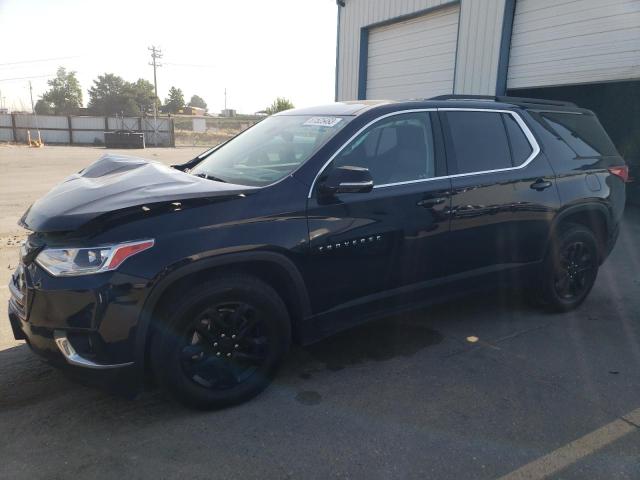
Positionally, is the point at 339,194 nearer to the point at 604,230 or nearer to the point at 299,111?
the point at 299,111

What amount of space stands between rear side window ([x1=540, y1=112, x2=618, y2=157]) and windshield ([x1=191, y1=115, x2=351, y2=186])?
2148mm

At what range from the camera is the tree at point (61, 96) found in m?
89.3

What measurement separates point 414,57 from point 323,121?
8.91m

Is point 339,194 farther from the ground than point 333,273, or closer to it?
farther from the ground

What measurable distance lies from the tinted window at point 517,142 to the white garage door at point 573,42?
458 centimetres

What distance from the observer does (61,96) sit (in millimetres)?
91312

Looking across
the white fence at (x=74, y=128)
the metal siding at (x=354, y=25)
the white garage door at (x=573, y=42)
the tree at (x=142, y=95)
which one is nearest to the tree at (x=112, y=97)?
the tree at (x=142, y=95)

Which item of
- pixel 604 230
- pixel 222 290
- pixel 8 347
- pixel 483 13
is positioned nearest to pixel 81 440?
pixel 222 290

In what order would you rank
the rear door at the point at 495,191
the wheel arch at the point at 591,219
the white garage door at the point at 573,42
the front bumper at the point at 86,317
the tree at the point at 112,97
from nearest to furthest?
the front bumper at the point at 86,317 → the rear door at the point at 495,191 → the wheel arch at the point at 591,219 → the white garage door at the point at 573,42 → the tree at the point at 112,97

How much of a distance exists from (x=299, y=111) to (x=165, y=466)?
8.86ft

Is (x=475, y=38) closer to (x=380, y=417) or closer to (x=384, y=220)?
(x=384, y=220)

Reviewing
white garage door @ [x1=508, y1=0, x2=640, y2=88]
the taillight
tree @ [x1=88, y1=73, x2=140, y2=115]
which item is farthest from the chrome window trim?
tree @ [x1=88, y1=73, x2=140, y2=115]

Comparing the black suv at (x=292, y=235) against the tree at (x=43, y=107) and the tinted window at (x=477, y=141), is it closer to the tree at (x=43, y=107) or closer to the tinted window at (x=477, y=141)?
the tinted window at (x=477, y=141)

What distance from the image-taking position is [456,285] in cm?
376
